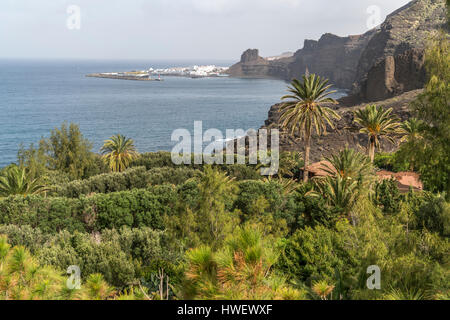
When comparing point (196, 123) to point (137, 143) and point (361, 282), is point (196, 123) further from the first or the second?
point (361, 282)

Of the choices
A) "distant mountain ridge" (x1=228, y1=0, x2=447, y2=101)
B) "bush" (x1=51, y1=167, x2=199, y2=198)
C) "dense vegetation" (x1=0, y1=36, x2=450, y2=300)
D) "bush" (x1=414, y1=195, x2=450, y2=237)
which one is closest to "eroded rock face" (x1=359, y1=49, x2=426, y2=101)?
"distant mountain ridge" (x1=228, y1=0, x2=447, y2=101)

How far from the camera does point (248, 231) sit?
282 inches

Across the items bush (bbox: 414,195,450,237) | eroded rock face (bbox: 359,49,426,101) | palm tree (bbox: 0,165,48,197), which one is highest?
eroded rock face (bbox: 359,49,426,101)

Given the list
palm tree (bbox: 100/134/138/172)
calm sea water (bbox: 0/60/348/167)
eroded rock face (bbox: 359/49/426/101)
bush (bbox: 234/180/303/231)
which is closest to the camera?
bush (bbox: 234/180/303/231)

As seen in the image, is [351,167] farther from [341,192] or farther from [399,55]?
[399,55]

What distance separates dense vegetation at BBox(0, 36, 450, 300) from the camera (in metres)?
7.59

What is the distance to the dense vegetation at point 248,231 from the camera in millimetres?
7594

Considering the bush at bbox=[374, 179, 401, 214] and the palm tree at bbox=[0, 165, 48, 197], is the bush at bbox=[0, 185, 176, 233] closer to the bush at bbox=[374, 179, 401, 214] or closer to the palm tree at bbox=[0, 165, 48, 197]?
the palm tree at bbox=[0, 165, 48, 197]

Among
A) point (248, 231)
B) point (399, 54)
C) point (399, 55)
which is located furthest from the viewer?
point (399, 54)

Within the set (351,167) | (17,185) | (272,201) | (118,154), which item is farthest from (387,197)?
(118,154)

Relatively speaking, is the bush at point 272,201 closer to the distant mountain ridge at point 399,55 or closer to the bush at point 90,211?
the bush at point 90,211

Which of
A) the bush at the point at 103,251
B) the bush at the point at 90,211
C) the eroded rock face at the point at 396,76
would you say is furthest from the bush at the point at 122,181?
the eroded rock face at the point at 396,76

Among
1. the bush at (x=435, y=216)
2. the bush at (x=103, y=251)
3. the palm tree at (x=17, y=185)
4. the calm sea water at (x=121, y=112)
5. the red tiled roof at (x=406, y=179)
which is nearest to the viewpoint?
the bush at (x=435, y=216)
